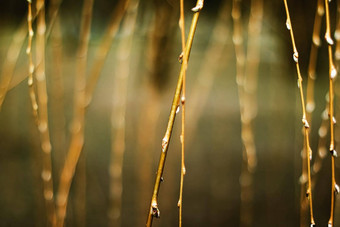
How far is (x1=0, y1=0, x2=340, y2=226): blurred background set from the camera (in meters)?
0.79

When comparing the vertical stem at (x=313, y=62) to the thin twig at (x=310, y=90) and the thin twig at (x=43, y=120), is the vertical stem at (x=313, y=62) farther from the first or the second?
the thin twig at (x=43, y=120)

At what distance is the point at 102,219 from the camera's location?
80 cm

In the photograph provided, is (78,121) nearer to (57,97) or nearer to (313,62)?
(57,97)

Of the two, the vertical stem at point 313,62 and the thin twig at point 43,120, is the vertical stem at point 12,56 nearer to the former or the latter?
the thin twig at point 43,120

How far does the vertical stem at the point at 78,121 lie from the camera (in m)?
0.75

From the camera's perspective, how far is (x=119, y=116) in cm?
82

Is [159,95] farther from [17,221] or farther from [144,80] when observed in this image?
[17,221]

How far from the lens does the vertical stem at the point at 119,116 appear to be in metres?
0.81

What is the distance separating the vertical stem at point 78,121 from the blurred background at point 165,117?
1cm

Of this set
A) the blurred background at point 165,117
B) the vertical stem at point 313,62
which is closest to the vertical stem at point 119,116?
the blurred background at point 165,117

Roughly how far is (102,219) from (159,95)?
323mm

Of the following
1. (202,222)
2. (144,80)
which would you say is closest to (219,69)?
(144,80)

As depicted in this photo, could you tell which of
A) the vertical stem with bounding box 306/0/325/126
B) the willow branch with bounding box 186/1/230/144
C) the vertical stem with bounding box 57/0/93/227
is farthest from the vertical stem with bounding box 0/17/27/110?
the vertical stem with bounding box 306/0/325/126

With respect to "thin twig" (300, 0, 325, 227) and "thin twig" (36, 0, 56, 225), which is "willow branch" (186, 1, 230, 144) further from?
"thin twig" (36, 0, 56, 225)
